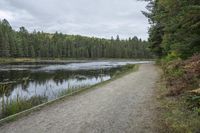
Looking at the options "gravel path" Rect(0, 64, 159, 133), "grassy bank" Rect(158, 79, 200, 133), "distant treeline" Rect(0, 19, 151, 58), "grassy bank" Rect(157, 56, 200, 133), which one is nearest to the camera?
"grassy bank" Rect(158, 79, 200, 133)

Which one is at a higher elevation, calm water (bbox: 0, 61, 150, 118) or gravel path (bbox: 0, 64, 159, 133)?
gravel path (bbox: 0, 64, 159, 133)

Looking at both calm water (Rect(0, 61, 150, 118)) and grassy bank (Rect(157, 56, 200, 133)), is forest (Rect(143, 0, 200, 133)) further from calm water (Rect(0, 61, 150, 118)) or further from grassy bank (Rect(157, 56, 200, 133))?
calm water (Rect(0, 61, 150, 118))

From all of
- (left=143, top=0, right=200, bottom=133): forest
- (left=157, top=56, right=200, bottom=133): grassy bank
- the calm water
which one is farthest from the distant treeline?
(left=157, top=56, right=200, bottom=133): grassy bank

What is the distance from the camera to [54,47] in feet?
420

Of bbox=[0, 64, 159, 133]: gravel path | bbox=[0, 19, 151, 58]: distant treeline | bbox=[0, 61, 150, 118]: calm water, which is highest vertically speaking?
bbox=[0, 19, 151, 58]: distant treeline

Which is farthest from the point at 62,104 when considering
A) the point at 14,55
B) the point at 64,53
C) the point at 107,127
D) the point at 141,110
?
the point at 64,53

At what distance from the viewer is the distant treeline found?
9525 centimetres

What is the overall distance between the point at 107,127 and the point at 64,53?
421 ft

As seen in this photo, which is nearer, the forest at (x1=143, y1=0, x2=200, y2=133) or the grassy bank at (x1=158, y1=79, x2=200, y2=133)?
the grassy bank at (x1=158, y1=79, x2=200, y2=133)

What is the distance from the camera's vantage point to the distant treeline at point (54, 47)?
313ft

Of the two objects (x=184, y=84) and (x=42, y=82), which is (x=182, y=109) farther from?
(x=42, y=82)

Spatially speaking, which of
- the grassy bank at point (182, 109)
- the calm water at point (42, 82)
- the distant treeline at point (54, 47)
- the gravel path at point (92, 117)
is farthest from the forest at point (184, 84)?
the distant treeline at point (54, 47)

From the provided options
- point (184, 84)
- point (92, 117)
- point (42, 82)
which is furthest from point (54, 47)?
point (92, 117)

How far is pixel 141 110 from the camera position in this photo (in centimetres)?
1077
